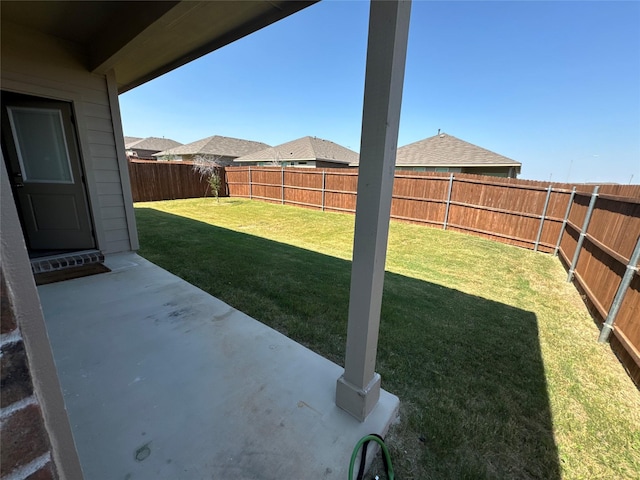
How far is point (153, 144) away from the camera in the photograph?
95.9 feet

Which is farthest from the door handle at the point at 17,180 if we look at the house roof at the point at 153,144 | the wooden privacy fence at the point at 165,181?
the house roof at the point at 153,144

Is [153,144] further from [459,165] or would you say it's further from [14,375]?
[14,375]

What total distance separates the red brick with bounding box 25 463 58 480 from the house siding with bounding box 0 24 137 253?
467cm

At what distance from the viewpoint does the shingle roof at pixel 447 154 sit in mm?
12861

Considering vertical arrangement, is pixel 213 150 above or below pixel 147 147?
below

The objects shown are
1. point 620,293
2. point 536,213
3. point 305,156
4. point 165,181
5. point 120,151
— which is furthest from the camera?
point 305,156

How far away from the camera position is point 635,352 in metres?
2.45

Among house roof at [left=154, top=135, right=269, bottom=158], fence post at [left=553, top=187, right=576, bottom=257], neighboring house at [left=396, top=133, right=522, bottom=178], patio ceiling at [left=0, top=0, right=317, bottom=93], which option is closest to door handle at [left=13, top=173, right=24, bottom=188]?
patio ceiling at [left=0, top=0, right=317, bottom=93]

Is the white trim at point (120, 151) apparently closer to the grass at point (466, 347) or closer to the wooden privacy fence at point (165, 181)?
the grass at point (466, 347)

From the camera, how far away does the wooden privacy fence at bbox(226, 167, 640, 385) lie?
289 cm

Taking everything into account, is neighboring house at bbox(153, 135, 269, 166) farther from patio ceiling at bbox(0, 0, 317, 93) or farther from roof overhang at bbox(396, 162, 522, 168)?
patio ceiling at bbox(0, 0, 317, 93)

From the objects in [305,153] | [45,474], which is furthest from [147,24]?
[305,153]

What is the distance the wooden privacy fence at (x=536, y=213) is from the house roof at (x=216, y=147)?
11.6 m

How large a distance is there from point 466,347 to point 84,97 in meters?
5.74
